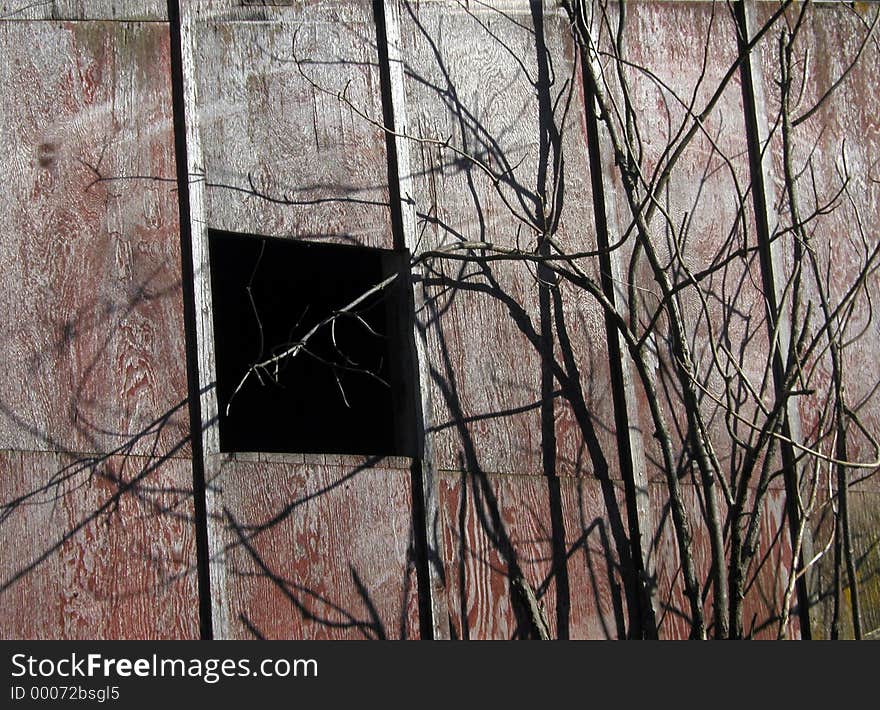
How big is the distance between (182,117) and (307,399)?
246 cm

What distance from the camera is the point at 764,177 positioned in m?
4.82

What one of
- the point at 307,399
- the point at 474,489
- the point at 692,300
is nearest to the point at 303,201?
the point at 474,489

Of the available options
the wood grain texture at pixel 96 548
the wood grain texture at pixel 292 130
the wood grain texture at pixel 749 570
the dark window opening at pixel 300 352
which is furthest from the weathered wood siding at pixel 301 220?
the dark window opening at pixel 300 352

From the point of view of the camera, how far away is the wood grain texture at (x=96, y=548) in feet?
12.8

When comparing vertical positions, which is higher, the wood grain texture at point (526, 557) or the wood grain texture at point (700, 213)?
the wood grain texture at point (700, 213)

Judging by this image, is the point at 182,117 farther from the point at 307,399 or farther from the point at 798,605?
the point at 798,605

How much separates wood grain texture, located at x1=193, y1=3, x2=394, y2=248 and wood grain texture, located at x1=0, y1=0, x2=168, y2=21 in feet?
0.62

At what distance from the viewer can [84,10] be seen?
14.4 ft

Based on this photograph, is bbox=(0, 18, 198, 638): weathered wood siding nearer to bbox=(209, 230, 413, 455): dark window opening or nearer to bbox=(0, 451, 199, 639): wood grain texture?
bbox=(0, 451, 199, 639): wood grain texture

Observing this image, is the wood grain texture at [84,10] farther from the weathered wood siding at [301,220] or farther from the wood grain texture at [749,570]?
the wood grain texture at [749,570]

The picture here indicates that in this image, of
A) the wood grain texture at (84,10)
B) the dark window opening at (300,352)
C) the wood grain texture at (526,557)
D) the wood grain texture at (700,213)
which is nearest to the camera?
the wood grain texture at (526,557)

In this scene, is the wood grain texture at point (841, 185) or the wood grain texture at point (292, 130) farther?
the wood grain texture at point (841, 185)

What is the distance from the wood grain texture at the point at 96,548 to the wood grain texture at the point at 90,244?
94mm

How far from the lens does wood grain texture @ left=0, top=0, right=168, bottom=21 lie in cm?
433
